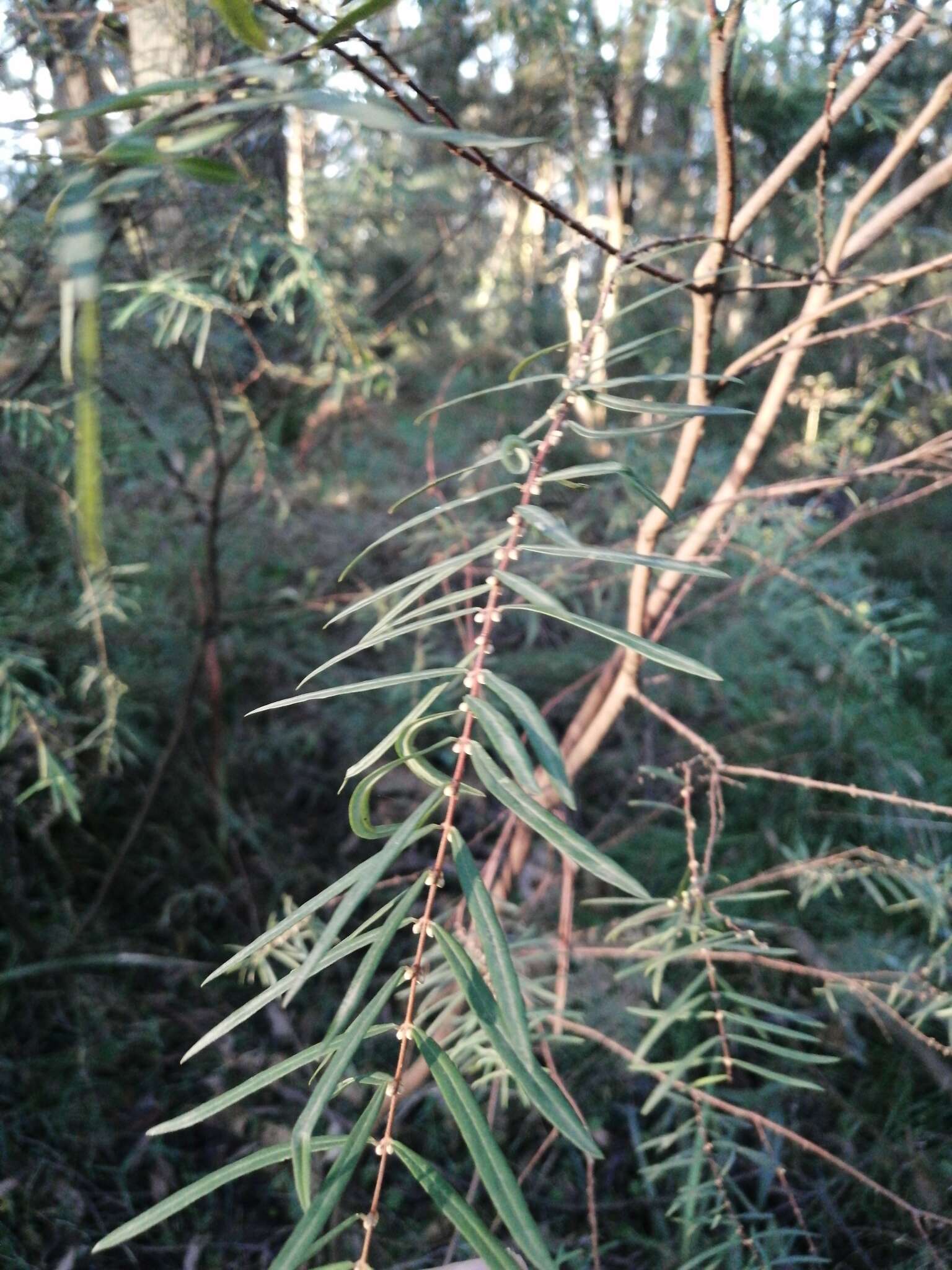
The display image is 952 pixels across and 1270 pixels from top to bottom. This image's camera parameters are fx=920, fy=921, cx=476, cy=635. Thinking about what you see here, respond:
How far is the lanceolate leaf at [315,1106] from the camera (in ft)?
1.02

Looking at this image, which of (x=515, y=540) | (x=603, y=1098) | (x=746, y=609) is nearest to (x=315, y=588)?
(x=746, y=609)

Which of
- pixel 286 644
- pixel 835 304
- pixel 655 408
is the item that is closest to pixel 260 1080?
pixel 655 408

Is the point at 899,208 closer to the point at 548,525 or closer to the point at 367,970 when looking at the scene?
the point at 548,525

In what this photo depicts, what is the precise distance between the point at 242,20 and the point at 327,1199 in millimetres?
445

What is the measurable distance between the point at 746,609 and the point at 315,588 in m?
0.94

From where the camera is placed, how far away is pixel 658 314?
115 inches

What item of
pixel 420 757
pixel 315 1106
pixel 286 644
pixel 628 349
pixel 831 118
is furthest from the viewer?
pixel 286 644

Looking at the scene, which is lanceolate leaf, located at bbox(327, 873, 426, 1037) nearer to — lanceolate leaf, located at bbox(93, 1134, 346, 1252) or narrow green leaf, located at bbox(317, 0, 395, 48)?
lanceolate leaf, located at bbox(93, 1134, 346, 1252)

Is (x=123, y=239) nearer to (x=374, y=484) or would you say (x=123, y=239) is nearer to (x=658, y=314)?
(x=374, y=484)

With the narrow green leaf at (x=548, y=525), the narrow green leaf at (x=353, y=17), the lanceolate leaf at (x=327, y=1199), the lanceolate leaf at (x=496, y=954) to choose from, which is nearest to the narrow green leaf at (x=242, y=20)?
the narrow green leaf at (x=353, y=17)

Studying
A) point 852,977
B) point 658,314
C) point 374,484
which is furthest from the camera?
point 658,314

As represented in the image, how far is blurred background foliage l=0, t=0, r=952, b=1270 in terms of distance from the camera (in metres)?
1.11

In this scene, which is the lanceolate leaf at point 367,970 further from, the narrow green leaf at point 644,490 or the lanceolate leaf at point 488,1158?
the narrow green leaf at point 644,490

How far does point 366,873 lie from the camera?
0.34 metres
